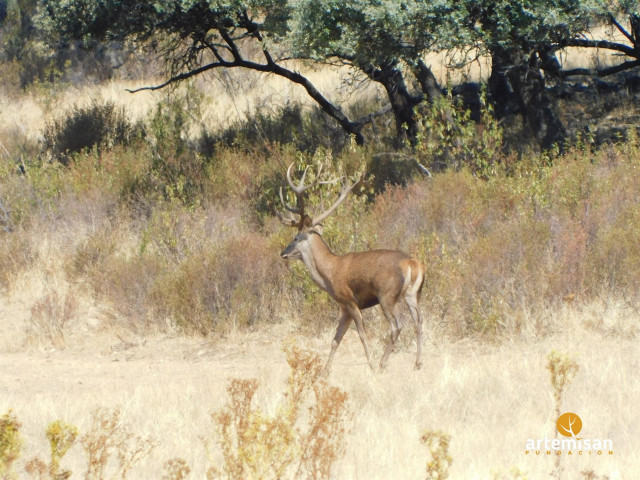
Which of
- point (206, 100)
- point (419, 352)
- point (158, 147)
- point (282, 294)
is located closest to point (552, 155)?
point (282, 294)

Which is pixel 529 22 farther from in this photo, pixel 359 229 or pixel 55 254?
pixel 55 254

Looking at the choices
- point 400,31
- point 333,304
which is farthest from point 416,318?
point 400,31

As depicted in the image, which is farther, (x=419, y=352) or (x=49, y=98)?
(x=49, y=98)

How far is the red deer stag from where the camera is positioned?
923 centimetres

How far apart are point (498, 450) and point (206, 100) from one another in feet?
54.6

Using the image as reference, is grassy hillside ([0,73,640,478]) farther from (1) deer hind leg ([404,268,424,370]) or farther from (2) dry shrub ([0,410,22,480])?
(2) dry shrub ([0,410,22,480])

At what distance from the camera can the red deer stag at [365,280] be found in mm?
9227

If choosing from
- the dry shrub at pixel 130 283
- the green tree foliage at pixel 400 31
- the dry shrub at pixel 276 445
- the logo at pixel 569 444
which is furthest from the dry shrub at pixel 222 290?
the logo at pixel 569 444

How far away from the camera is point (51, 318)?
40.9ft

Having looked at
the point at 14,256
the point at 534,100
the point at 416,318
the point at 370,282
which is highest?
the point at 534,100

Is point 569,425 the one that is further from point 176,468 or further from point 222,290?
point 222,290

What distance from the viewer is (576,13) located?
42.4 feet

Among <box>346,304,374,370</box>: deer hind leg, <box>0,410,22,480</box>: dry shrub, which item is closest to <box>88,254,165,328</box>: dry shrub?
<box>346,304,374,370</box>: deer hind leg

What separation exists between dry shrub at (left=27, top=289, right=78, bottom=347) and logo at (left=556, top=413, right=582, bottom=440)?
746 centimetres
